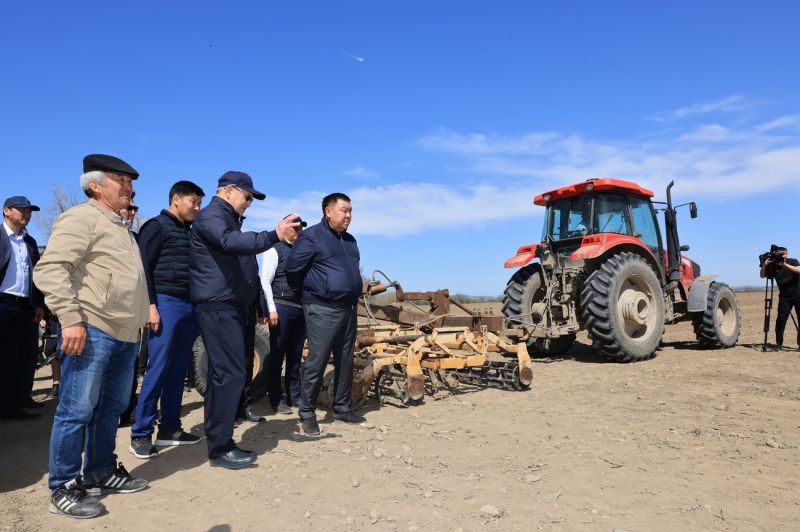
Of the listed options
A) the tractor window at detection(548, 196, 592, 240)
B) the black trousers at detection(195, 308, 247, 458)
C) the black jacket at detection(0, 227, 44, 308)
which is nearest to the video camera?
the tractor window at detection(548, 196, 592, 240)

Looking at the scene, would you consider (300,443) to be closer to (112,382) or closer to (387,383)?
(112,382)

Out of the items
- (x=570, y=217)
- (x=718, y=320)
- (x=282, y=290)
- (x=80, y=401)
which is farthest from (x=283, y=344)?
(x=718, y=320)

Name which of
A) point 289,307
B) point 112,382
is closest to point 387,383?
point 289,307

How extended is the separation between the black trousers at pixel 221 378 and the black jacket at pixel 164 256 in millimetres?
434

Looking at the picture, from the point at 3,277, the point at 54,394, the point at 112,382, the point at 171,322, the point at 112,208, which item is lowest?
the point at 54,394

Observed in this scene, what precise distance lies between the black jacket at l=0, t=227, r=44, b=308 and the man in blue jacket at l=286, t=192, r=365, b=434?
241cm

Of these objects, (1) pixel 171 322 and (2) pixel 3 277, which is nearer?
(1) pixel 171 322

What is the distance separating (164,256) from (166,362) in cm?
70

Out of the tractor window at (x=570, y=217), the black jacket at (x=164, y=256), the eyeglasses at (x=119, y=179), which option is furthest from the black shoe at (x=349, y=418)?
the tractor window at (x=570, y=217)

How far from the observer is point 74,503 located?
262 centimetres

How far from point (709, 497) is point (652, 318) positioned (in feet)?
17.0

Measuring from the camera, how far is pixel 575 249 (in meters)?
7.82

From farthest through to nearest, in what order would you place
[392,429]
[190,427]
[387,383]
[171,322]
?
[387,383], [190,427], [392,429], [171,322]

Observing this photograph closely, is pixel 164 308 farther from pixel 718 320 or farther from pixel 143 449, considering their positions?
pixel 718 320
